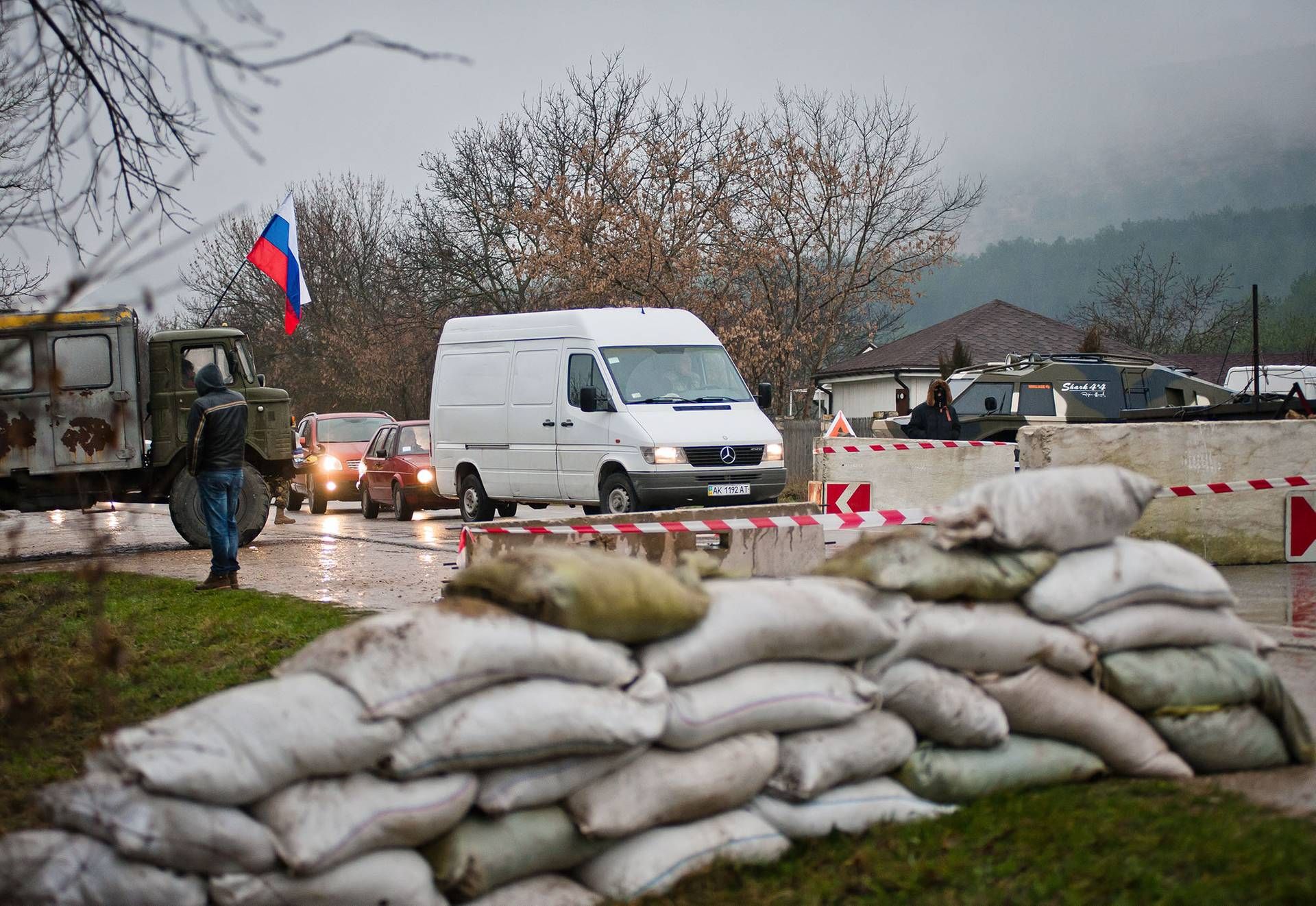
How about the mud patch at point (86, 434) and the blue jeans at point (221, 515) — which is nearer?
the blue jeans at point (221, 515)

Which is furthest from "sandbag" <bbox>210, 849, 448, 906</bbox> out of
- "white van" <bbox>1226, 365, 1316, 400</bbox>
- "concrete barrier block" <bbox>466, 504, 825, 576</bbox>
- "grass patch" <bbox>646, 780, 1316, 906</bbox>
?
"white van" <bbox>1226, 365, 1316, 400</bbox>

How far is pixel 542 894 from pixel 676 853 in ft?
Answer: 1.28

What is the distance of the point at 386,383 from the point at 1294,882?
42.8 m

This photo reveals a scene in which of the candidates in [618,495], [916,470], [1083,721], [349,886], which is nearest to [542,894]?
[349,886]

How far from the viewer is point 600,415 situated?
45.7 ft

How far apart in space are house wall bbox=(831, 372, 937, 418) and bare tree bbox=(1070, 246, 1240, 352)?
1958cm

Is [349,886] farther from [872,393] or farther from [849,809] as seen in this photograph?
[872,393]

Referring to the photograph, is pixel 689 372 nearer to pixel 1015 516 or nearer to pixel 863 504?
pixel 863 504

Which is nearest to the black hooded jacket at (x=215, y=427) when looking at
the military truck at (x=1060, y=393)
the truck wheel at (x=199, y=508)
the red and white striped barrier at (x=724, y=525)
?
the red and white striped barrier at (x=724, y=525)

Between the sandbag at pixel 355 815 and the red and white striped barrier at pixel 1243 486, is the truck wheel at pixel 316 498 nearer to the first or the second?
the red and white striped barrier at pixel 1243 486

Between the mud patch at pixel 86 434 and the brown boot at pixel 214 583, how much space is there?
4.41m

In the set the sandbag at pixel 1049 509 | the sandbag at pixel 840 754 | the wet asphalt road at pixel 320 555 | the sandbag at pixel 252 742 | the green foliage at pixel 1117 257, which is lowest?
the wet asphalt road at pixel 320 555

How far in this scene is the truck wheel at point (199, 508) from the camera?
48.6 ft

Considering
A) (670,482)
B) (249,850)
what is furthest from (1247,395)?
(249,850)
